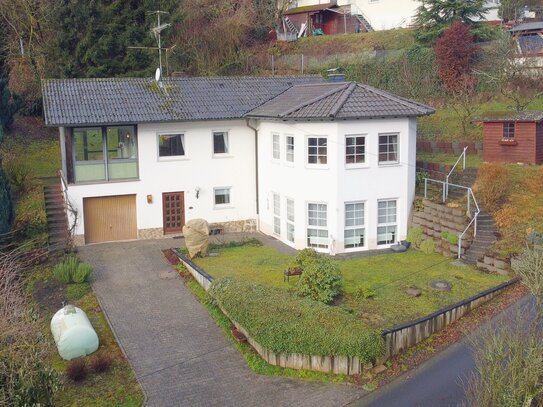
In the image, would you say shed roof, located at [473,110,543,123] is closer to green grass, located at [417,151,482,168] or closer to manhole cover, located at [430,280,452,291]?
green grass, located at [417,151,482,168]

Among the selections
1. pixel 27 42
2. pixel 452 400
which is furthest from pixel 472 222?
pixel 27 42

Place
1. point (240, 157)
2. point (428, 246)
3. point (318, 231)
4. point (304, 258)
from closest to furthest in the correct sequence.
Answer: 1. point (304, 258)
2. point (428, 246)
3. point (318, 231)
4. point (240, 157)

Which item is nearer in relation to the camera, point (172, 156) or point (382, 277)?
A: point (382, 277)

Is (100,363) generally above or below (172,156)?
below

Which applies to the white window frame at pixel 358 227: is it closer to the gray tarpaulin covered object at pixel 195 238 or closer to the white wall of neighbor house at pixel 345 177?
the white wall of neighbor house at pixel 345 177

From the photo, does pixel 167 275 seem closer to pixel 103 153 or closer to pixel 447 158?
pixel 103 153

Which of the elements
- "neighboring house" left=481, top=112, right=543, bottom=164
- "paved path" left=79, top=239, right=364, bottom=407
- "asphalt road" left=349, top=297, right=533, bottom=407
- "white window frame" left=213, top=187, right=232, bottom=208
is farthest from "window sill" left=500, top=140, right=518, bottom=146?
"paved path" left=79, top=239, right=364, bottom=407

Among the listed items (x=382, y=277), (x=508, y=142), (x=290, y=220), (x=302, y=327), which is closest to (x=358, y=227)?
(x=290, y=220)
